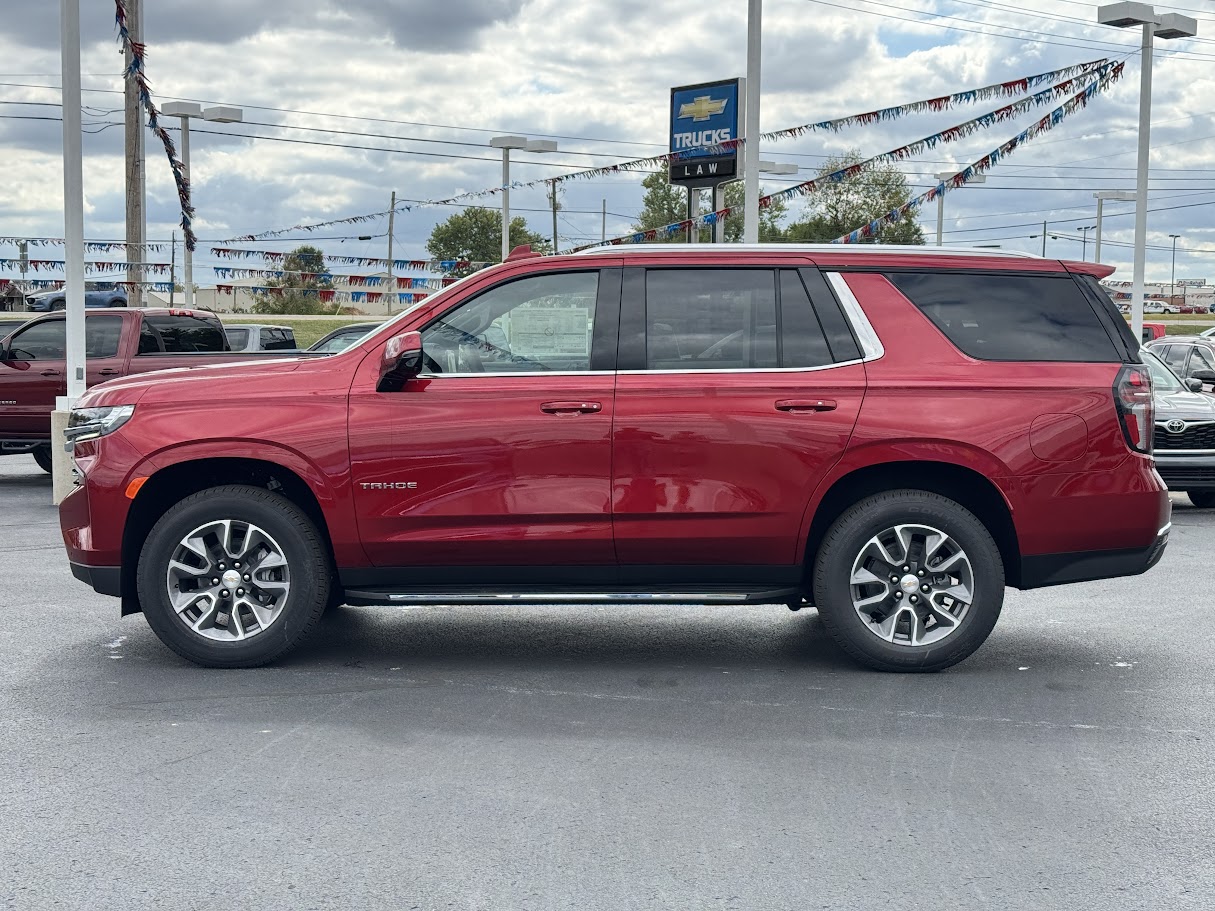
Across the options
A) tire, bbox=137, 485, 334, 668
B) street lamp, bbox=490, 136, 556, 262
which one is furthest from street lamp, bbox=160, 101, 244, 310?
tire, bbox=137, 485, 334, 668

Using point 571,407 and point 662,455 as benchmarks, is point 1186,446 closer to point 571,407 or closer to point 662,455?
point 662,455

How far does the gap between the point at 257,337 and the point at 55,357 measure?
7425mm

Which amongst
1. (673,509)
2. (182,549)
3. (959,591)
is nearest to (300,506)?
(182,549)

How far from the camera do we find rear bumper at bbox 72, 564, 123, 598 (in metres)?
6.65

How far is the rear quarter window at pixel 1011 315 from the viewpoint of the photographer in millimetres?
6693

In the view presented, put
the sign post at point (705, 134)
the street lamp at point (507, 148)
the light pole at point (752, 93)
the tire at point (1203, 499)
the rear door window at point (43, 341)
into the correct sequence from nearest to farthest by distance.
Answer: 1. the tire at point (1203, 499)
2. the rear door window at point (43, 341)
3. the light pole at point (752, 93)
4. the sign post at point (705, 134)
5. the street lamp at point (507, 148)

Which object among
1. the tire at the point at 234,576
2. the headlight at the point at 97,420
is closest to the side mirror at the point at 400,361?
the tire at the point at 234,576

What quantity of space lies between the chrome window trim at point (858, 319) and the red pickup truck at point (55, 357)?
1024 cm

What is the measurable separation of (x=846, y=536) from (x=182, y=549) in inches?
122

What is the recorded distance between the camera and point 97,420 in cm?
671

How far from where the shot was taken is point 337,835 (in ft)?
14.5

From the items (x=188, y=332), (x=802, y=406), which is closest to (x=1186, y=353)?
(x=188, y=332)

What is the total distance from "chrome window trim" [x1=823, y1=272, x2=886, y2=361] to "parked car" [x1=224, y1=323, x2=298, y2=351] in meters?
17.6

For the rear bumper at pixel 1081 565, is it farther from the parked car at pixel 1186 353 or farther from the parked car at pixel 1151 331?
the parked car at pixel 1151 331
